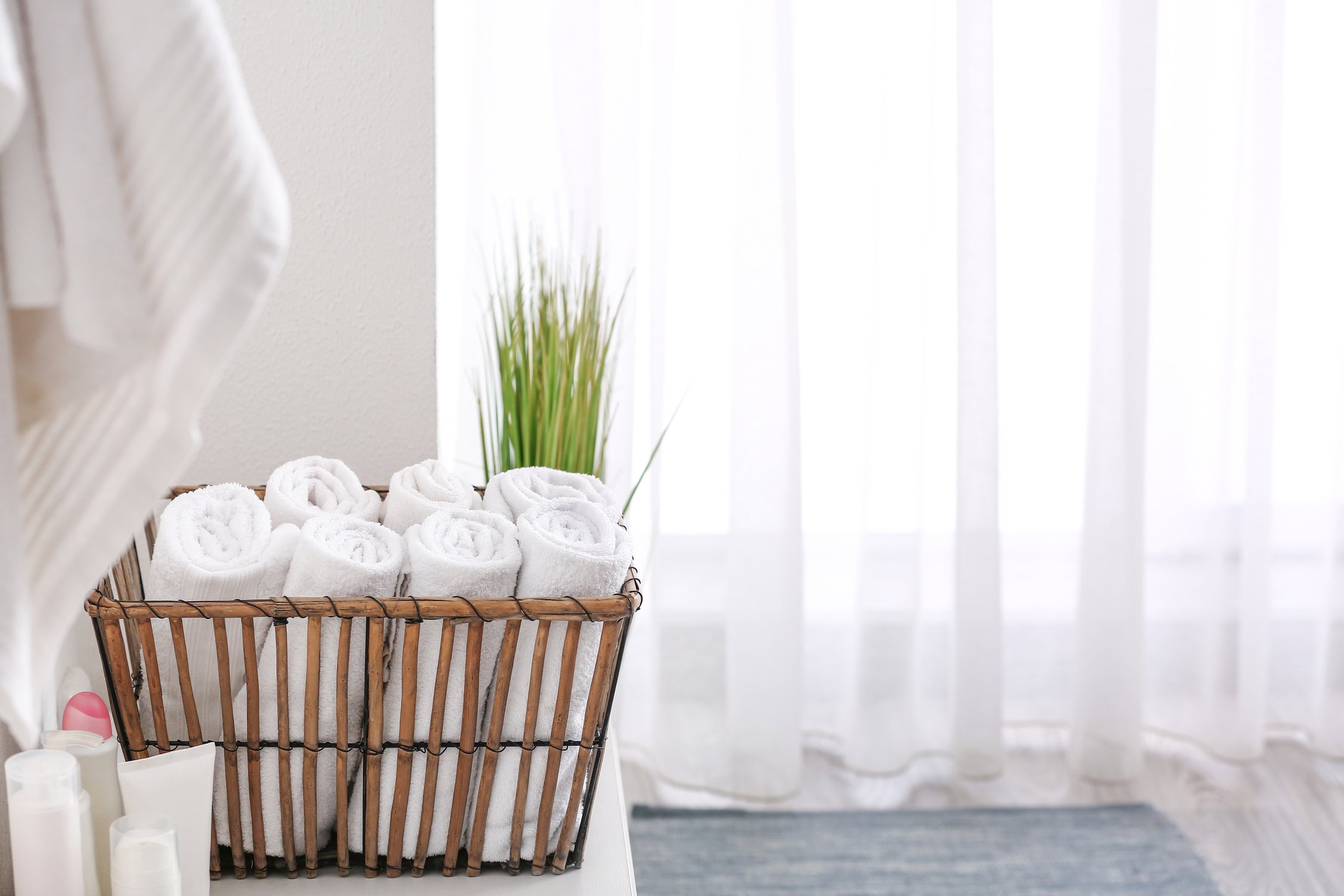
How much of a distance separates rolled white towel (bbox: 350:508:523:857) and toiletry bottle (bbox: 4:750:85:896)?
6.3 inches

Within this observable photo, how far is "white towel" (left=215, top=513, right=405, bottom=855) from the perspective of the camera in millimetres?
584

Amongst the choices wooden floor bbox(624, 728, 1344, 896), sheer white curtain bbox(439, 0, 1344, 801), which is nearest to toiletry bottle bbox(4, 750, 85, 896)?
sheer white curtain bbox(439, 0, 1344, 801)

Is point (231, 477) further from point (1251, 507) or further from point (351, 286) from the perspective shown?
point (1251, 507)

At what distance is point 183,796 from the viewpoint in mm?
548

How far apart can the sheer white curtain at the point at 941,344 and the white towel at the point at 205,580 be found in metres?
0.79

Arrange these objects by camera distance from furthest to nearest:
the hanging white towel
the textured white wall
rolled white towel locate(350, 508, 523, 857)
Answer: the textured white wall < rolled white towel locate(350, 508, 523, 857) < the hanging white towel

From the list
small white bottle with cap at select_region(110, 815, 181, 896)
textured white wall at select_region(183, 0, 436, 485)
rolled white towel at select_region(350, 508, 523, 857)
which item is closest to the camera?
small white bottle with cap at select_region(110, 815, 181, 896)

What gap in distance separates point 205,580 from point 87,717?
0.10 metres

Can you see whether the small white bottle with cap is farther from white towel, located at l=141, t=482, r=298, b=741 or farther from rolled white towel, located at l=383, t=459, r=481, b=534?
rolled white towel, located at l=383, t=459, r=481, b=534

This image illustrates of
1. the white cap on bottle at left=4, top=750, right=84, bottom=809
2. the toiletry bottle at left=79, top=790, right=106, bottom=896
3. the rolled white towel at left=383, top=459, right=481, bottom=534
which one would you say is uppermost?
the rolled white towel at left=383, top=459, right=481, bottom=534

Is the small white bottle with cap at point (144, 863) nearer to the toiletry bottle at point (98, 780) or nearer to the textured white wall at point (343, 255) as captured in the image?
the toiletry bottle at point (98, 780)

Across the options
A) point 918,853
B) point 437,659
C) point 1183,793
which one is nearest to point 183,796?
point 437,659

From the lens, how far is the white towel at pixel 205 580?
23.3 inches

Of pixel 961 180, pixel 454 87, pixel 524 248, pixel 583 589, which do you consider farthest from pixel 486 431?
pixel 583 589
